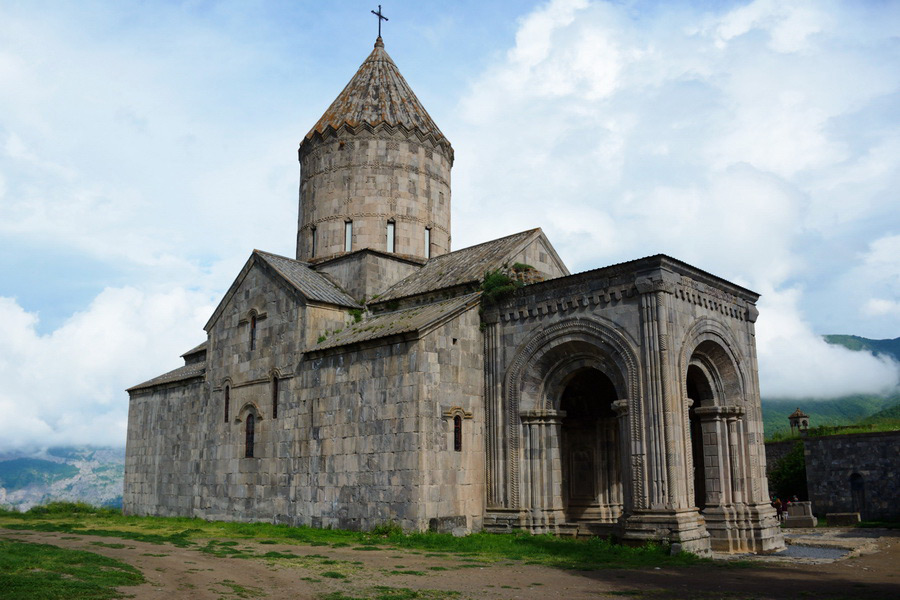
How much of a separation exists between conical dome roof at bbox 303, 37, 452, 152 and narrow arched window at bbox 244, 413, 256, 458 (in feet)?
32.3

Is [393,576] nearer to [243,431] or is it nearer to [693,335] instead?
[693,335]

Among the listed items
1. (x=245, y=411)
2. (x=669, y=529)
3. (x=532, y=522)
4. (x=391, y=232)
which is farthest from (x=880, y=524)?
(x=245, y=411)

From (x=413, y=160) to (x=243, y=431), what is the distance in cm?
1028

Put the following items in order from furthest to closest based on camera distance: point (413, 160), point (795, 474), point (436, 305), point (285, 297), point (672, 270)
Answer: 1. point (795, 474)
2. point (413, 160)
3. point (285, 297)
4. point (436, 305)
5. point (672, 270)

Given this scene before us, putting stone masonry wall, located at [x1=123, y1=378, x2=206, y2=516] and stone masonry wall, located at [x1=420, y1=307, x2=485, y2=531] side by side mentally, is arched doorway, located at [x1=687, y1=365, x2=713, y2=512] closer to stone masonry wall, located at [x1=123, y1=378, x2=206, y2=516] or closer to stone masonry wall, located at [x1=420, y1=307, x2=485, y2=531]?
stone masonry wall, located at [x1=420, y1=307, x2=485, y2=531]

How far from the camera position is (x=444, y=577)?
38.8 feet

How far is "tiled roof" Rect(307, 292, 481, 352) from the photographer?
A: 1841cm

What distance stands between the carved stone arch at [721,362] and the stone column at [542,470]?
148 inches

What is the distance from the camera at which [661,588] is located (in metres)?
11.2

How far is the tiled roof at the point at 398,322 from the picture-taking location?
18.4 metres

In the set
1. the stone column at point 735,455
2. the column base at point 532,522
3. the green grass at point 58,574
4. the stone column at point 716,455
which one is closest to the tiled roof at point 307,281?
the column base at point 532,522

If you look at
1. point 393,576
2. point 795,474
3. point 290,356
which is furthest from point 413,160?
point 795,474

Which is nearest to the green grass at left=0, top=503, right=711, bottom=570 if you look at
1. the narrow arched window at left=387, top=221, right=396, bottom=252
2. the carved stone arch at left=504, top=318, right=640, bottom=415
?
the carved stone arch at left=504, top=318, right=640, bottom=415

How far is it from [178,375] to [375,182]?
1039 centimetres
